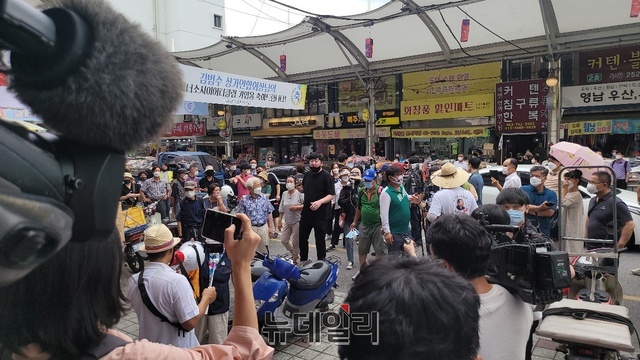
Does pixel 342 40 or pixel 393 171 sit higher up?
pixel 342 40

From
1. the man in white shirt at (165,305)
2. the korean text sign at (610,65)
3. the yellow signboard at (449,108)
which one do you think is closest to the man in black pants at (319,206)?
the man in white shirt at (165,305)

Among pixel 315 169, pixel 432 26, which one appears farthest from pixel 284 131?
pixel 315 169

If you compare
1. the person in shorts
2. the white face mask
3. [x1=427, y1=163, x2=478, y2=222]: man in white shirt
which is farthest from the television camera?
the white face mask

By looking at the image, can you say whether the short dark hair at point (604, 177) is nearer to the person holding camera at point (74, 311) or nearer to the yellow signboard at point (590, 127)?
the person holding camera at point (74, 311)

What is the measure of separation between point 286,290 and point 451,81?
15.6m

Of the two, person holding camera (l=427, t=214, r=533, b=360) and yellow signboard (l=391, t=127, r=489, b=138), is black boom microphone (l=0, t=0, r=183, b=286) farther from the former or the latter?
yellow signboard (l=391, t=127, r=489, b=138)

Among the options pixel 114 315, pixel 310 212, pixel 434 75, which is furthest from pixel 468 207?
pixel 434 75

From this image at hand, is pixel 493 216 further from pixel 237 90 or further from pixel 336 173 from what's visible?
pixel 237 90

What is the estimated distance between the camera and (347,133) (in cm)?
2108

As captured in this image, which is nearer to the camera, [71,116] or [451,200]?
[71,116]

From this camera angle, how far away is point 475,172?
7500 millimetres

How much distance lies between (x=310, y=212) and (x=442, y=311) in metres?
4.96

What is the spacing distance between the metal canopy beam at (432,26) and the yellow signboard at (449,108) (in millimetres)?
2758

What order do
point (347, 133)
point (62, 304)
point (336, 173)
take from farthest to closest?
1. point (347, 133)
2. point (336, 173)
3. point (62, 304)
